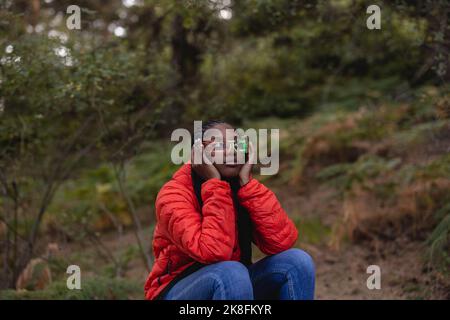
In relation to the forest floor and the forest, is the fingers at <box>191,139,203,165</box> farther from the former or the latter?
the forest floor

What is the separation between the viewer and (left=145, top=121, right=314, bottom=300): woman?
305cm

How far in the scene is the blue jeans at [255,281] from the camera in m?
3.01

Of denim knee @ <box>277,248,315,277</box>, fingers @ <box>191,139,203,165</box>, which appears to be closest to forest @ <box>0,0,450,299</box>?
fingers @ <box>191,139,203,165</box>

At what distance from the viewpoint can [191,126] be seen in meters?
5.92

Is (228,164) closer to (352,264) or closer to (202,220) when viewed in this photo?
(202,220)

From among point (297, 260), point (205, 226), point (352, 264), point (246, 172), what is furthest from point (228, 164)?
point (352, 264)

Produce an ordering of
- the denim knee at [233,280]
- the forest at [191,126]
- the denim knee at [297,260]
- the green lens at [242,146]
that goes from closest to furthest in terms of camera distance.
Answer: the denim knee at [233,280], the denim knee at [297,260], the green lens at [242,146], the forest at [191,126]

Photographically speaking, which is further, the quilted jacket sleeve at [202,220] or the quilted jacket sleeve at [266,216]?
the quilted jacket sleeve at [266,216]

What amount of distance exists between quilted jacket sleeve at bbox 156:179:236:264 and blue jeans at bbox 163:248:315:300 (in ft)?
0.31

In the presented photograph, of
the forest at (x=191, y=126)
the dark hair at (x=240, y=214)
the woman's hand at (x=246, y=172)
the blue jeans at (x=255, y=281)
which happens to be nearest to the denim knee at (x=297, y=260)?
the blue jeans at (x=255, y=281)

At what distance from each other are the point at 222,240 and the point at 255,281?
438mm

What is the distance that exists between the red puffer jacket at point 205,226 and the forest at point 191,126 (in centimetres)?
160

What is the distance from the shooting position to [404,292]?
203 inches

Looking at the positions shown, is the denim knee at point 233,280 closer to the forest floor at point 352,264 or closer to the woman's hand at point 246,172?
the woman's hand at point 246,172
